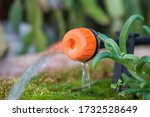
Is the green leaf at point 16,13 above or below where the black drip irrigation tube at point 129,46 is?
above

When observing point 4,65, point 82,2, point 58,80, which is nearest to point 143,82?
point 58,80

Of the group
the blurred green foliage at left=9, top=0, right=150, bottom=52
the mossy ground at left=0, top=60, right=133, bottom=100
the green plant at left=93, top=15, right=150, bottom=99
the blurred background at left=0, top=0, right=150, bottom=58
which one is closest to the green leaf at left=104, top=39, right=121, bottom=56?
the green plant at left=93, top=15, right=150, bottom=99

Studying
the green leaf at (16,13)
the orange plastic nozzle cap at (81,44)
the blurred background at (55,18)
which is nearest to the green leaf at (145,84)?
the orange plastic nozzle cap at (81,44)

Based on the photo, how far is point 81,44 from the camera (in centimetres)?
116

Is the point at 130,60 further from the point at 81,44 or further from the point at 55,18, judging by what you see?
the point at 55,18

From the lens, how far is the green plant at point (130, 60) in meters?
1.12

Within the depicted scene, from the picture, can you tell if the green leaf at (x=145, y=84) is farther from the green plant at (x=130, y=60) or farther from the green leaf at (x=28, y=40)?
the green leaf at (x=28, y=40)

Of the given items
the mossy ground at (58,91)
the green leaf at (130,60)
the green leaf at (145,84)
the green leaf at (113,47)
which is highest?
the green leaf at (113,47)

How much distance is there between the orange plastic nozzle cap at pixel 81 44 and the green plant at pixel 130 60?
30mm

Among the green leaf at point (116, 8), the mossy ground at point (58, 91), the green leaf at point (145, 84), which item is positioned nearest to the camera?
the green leaf at point (145, 84)

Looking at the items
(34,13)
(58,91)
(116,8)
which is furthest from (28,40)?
(58,91)

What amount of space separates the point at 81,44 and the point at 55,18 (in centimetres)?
268

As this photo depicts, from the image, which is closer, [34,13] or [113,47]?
[113,47]

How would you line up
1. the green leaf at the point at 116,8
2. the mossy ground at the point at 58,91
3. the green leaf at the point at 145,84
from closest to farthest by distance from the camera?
the green leaf at the point at 145,84
the mossy ground at the point at 58,91
the green leaf at the point at 116,8
